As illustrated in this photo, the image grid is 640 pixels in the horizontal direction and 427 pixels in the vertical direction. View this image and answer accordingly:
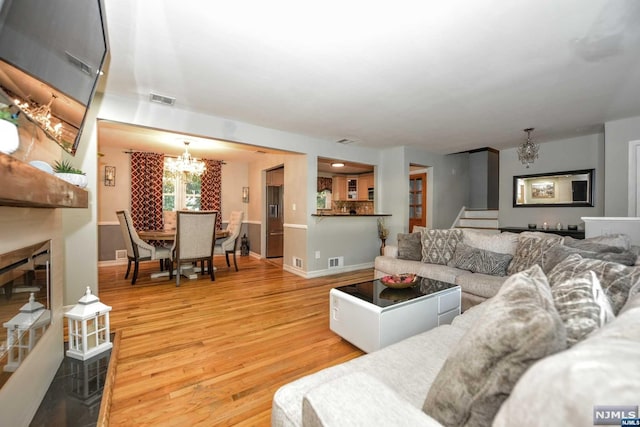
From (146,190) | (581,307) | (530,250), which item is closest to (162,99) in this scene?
Result: (146,190)

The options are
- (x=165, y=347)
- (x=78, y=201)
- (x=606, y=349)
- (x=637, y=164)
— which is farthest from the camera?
(x=637, y=164)

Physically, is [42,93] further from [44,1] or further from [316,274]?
[316,274]

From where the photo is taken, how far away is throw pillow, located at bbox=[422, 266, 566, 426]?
57cm

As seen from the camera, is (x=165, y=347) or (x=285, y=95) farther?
(x=285, y=95)

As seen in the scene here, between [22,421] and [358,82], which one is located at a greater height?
[358,82]

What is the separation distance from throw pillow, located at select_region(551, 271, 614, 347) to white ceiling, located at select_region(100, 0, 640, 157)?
5.36 feet

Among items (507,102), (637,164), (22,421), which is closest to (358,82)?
(507,102)

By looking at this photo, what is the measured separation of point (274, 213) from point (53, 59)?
5114mm

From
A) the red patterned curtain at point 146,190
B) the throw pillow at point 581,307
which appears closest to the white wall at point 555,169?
the throw pillow at point 581,307

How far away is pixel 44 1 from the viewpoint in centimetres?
101

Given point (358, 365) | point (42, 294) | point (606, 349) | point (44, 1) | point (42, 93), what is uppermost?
point (44, 1)

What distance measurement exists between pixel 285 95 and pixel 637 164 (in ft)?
15.2

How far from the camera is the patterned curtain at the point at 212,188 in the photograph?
6.24 meters

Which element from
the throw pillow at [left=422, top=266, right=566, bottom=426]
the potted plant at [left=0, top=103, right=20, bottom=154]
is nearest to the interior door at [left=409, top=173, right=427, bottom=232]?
the throw pillow at [left=422, top=266, right=566, bottom=426]
